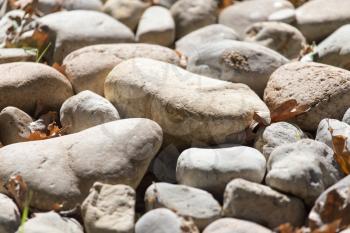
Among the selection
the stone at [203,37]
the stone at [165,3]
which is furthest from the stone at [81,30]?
the stone at [165,3]

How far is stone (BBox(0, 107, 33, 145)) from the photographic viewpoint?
8.69 ft

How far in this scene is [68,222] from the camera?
219 cm

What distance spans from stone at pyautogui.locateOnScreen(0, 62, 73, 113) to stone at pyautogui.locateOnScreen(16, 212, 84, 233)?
73cm

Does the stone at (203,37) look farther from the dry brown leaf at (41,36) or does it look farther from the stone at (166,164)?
the stone at (166,164)

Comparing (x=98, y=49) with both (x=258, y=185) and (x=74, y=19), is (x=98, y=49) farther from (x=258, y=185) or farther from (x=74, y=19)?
(x=258, y=185)

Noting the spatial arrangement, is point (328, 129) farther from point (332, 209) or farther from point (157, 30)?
point (157, 30)

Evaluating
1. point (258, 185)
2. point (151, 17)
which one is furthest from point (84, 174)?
point (151, 17)

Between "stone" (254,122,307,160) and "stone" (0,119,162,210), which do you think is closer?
"stone" (0,119,162,210)

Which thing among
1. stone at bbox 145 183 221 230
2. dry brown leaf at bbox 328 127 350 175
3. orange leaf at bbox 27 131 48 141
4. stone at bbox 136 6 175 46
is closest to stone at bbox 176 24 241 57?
stone at bbox 136 6 175 46

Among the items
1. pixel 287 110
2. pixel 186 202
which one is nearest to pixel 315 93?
pixel 287 110

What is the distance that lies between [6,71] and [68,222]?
91cm

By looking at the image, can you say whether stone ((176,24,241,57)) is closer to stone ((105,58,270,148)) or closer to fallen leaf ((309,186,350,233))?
stone ((105,58,270,148))

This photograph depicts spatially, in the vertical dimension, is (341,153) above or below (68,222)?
above

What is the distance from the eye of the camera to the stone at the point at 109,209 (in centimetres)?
205
